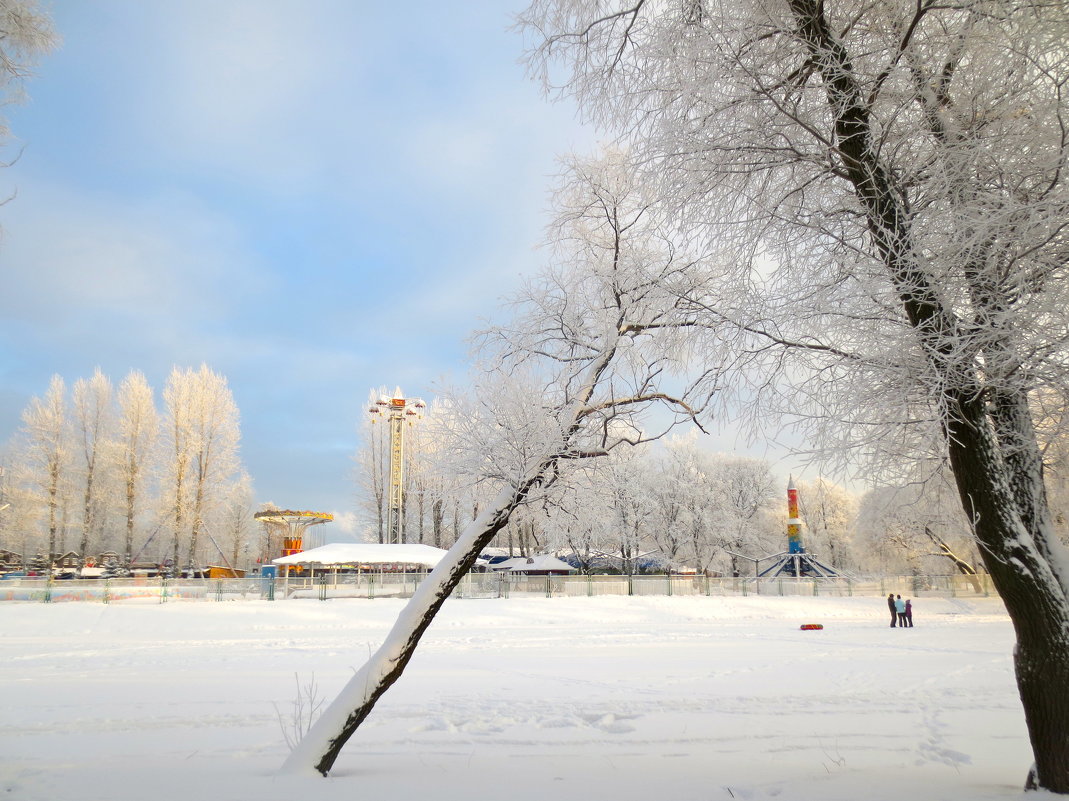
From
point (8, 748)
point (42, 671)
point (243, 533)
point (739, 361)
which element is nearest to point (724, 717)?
point (739, 361)

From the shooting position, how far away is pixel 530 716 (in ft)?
30.6

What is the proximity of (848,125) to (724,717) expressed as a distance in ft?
25.5

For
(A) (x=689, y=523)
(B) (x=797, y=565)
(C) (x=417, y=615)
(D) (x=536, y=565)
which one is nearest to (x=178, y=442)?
(D) (x=536, y=565)

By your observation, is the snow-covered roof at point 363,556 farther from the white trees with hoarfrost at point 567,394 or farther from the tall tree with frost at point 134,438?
the white trees with hoarfrost at point 567,394

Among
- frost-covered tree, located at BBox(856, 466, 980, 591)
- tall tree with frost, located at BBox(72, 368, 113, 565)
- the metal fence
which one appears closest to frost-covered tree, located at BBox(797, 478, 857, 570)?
frost-covered tree, located at BBox(856, 466, 980, 591)

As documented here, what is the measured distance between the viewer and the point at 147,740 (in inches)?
303

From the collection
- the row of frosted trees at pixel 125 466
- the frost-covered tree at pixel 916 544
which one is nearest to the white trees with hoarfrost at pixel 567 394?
the frost-covered tree at pixel 916 544

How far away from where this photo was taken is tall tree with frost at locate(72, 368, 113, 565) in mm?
48406

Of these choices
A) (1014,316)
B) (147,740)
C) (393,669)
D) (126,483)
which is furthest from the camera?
(126,483)

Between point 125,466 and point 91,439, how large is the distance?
3.29 m

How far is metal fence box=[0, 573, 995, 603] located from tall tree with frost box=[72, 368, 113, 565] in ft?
79.8

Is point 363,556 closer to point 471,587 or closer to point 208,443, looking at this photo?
point 471,587

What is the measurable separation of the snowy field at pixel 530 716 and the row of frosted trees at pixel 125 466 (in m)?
29.7

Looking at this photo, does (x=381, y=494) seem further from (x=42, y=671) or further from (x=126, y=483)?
(x=42, y=671)
